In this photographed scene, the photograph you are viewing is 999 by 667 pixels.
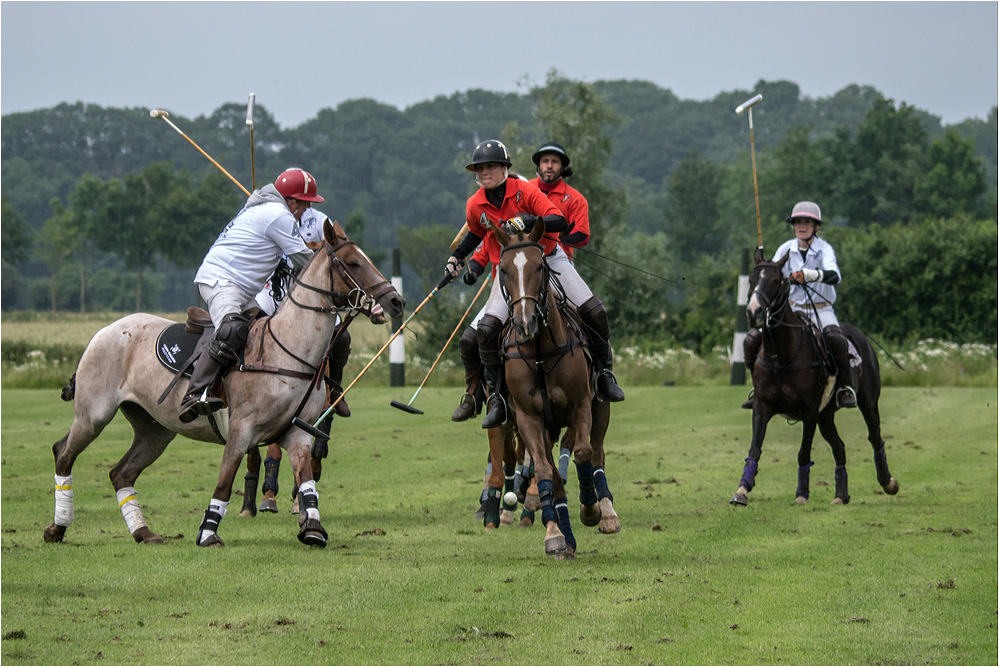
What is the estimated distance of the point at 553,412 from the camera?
29.1 feet

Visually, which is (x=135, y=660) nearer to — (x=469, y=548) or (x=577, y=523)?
(x=469, y=548)

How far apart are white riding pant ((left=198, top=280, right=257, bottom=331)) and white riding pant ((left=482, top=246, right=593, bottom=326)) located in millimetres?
1887

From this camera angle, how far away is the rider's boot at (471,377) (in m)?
9.53

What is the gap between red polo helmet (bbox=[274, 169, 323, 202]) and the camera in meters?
10.2

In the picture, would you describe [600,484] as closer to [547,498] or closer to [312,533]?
[547,498]

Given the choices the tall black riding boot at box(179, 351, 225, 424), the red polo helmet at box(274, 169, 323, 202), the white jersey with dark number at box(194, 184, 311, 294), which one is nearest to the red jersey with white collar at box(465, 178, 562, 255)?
the white jersey with dark number at box(194, 184, 311, 294)

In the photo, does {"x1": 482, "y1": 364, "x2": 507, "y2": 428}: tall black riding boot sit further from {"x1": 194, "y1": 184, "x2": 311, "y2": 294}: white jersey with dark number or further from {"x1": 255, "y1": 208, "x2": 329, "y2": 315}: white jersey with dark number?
{"x1": 255, "y1": 208, "x2": 329, "y2": 315}: white jersey with dark number

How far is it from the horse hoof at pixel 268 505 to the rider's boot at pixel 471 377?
247 centimetres

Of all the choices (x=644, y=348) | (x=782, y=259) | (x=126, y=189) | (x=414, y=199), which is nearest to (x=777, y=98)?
(x=414, y=199)

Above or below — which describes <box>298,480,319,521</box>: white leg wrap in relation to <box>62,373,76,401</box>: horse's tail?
below

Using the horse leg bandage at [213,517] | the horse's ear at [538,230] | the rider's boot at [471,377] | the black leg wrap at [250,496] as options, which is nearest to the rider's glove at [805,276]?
the rider's boot at [471,377]

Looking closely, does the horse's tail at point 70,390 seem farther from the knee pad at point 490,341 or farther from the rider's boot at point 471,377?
the knee pad at point 490,341

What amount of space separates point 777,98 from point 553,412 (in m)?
119

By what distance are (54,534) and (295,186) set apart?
3440 mm
